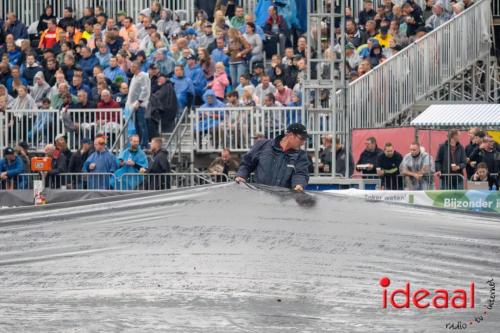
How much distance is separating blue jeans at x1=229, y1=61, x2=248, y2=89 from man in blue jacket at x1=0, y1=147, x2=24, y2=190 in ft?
16.0

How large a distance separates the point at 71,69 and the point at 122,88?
185 centimetres

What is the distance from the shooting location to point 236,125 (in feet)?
85.4

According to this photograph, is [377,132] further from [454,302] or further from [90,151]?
[454,302]

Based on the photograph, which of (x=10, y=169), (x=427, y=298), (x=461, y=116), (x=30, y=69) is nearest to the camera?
(x=427, y=298)

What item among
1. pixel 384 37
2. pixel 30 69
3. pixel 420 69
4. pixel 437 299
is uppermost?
pixel 384 37

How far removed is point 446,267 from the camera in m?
11.5

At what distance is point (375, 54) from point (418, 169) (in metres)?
5.23

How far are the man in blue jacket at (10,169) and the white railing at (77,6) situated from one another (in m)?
8.50

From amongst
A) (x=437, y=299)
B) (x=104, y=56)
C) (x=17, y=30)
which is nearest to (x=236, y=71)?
(x=104, y=56)

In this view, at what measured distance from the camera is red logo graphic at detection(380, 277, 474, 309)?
11.1 m

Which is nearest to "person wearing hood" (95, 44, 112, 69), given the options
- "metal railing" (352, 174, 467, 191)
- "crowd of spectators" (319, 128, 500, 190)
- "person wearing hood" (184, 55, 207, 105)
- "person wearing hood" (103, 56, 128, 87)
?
"person wearing hood" (103, 56, 128, 87)

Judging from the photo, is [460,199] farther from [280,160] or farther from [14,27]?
[14,27]

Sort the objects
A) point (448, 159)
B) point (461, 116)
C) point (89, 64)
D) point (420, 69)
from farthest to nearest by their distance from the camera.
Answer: point (89, 64), point (420, 69), point (448, 159), point (461, 116)

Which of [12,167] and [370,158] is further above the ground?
[370,158]
